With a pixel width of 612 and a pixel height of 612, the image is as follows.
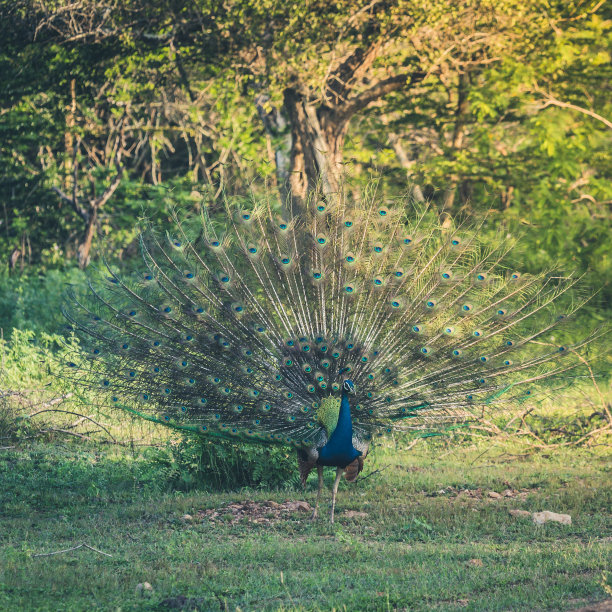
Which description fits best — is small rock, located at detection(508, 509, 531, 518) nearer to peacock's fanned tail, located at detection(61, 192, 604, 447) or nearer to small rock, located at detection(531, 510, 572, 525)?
small rock, located at detection(531, 510, 572, 525)

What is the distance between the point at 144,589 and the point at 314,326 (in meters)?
3.43

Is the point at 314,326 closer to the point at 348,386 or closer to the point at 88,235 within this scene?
the point at 348,386

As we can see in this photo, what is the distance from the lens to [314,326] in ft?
27.0

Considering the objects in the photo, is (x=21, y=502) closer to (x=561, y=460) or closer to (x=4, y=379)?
(x=4, y=379)

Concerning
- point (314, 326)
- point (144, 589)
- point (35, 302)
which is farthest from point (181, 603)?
point (35, 302)

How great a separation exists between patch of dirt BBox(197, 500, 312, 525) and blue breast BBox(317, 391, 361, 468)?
0.64 meters

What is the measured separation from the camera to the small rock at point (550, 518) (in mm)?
7393

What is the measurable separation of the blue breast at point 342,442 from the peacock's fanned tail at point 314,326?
1.25 feet

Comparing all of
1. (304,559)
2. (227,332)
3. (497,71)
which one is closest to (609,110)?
(497,71)

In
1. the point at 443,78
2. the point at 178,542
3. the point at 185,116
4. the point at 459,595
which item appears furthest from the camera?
the point at 185,116

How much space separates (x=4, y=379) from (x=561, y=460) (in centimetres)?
693

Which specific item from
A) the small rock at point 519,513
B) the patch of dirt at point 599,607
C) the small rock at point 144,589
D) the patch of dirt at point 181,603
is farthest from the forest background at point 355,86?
the patch of dirt at point 599,607

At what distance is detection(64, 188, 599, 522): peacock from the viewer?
8.07 meters

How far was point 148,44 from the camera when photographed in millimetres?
14844
